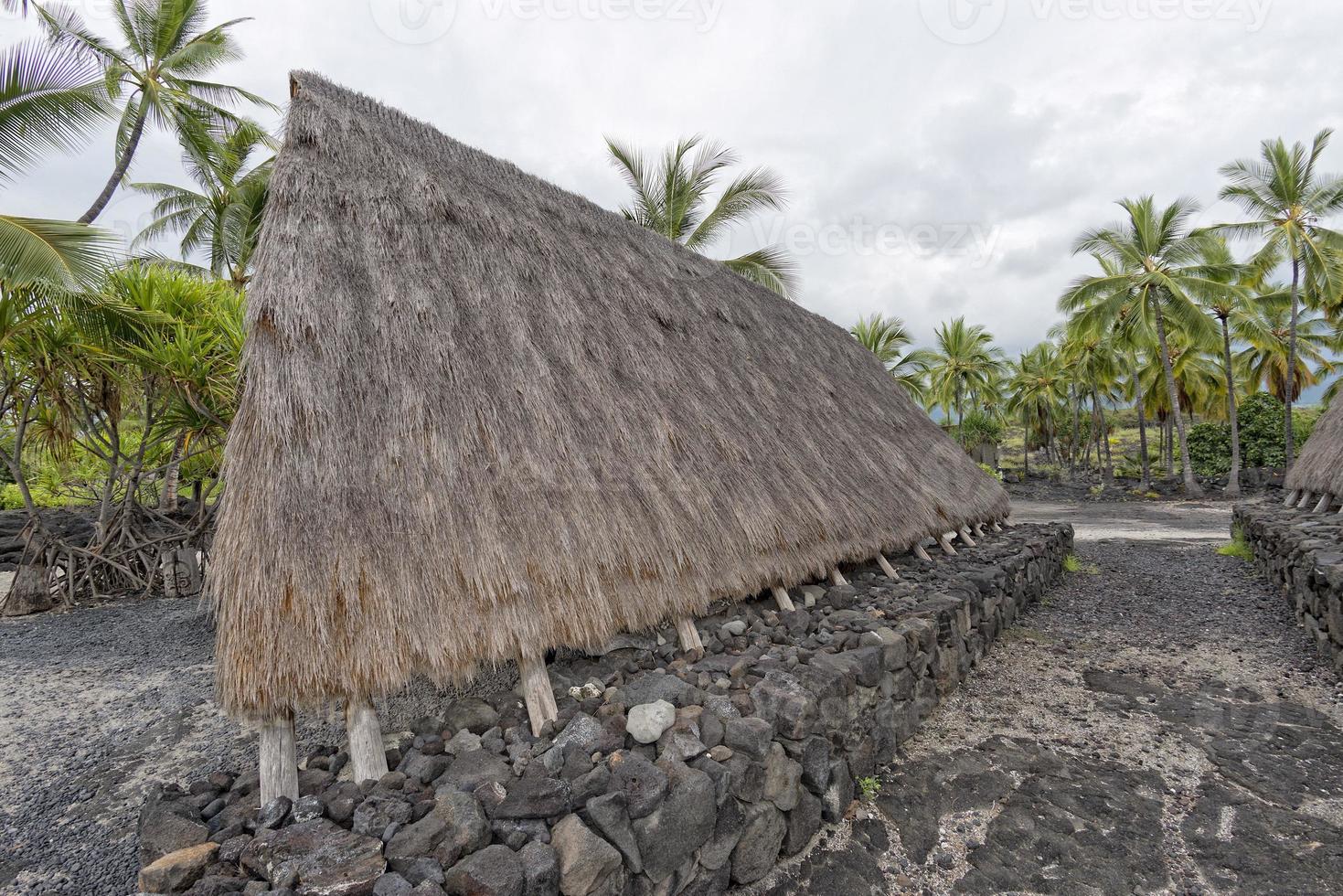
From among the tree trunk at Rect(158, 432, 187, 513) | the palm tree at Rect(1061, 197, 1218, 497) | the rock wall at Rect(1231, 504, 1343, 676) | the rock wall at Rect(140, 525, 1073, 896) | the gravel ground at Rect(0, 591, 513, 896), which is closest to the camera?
the rock wall at Rect(140, 525, 1073, 896)

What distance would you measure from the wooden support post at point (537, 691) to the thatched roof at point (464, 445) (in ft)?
0.39

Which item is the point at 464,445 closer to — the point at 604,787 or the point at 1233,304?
the point at 604,787

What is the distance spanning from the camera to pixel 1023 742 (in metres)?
4.35

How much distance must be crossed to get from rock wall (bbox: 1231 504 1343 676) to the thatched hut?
3.87 metres

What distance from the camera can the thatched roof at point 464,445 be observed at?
2754 millimetres

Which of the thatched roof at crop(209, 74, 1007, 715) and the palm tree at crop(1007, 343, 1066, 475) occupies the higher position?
the palm tree at crop(1007, 343, 1066, 475)

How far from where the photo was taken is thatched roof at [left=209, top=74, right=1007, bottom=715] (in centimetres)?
275

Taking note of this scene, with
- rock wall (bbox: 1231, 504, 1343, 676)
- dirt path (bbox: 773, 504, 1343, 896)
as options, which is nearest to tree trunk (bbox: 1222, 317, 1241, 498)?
rock wall (bbox: 1231, 504, 1343, 676)

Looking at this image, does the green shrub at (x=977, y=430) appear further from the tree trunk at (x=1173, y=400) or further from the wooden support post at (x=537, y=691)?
the wooden support post at (x=537, y=691)

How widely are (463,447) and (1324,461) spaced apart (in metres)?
14.2

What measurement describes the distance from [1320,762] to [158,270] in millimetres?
12207

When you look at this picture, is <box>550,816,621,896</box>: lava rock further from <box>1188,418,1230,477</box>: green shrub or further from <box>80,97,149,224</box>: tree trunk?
<box>1188,418,1230,477</box>: green shrub

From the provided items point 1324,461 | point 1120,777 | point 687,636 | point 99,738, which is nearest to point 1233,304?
point 1324,461

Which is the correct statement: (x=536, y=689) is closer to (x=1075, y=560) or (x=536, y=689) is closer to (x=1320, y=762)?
(x=1320, y=762)
